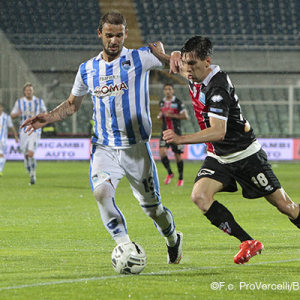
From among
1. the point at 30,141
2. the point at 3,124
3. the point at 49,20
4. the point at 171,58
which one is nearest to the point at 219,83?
the point at 171,58

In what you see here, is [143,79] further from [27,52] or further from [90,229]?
[27,52]

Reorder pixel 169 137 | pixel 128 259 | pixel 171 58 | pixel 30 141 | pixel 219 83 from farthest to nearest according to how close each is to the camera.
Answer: pixel 30 141 < pixel 171 58 < pixel 219 83 < pixel 128 259 < pixel 169 137

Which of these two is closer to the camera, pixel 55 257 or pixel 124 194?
pixel 55 257

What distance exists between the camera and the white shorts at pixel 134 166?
6203 mm

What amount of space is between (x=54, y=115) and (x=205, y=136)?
1490mm

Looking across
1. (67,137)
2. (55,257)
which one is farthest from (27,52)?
(55,257)

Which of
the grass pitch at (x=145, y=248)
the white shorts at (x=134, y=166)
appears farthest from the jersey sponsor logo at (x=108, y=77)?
the grass pitch at (x=145, y=248)

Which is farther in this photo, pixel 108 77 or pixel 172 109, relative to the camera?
pixel 172 109

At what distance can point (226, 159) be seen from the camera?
6367mm

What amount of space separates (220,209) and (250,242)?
15.1 inches

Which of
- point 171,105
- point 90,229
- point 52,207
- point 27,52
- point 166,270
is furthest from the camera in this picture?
point 27,52

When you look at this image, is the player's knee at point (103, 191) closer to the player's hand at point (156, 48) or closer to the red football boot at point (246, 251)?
the red football boot at point (246, 251)

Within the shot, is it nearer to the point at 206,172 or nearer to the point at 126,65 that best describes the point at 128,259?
the point at 206,172

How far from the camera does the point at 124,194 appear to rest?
569 inches
